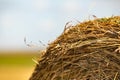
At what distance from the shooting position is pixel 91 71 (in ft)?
25.3

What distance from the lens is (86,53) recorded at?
26.0 ft

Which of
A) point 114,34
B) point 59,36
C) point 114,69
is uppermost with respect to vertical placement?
point 59,36

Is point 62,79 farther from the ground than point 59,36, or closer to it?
closer to it

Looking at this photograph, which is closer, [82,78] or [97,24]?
[82,78]

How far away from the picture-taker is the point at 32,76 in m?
8.95

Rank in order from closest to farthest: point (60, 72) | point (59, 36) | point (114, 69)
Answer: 1. point (114, 69)
2. point (60, 72)
3. point (59, 36)

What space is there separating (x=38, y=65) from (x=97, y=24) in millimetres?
1211

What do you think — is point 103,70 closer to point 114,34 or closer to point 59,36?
point 114,34

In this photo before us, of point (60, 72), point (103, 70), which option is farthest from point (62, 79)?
point (103, 70)

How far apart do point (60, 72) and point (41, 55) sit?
3.01 feet

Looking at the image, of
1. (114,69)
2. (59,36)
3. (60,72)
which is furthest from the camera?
(59,36)

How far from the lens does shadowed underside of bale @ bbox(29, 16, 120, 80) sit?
765 cm

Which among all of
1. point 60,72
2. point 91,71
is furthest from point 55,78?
point 91,71

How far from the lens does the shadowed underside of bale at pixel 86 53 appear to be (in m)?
7.65
